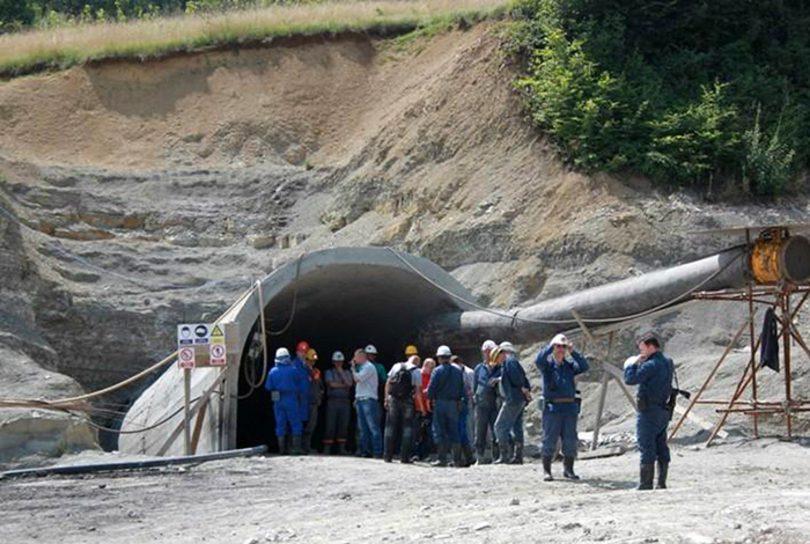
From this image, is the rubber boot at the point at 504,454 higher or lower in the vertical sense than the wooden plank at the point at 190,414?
lower

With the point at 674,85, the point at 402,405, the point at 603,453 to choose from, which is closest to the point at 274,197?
the point at 674,85

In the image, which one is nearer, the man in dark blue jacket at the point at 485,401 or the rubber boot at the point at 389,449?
the man in dark blue jacket at the point at 485,401

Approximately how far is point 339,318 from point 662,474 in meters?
14.1

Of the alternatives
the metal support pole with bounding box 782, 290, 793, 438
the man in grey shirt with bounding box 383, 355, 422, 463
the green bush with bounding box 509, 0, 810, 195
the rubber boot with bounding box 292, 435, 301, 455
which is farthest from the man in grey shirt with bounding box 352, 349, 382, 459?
the green bush with bounding box 509, 0, 810, 195

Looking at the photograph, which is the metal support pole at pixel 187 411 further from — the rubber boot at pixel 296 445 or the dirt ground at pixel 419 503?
the dirt ground at pixel 419 503

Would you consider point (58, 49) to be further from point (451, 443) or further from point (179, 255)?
point (451, 443)

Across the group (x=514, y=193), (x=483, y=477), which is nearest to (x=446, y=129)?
(x=514, y=193)

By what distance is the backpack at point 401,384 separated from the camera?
22.9 meters

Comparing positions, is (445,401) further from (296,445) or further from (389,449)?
(296,445)

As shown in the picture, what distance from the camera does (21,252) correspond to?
97.5 ft

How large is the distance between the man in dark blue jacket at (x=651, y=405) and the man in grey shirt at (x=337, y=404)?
30.1 feet

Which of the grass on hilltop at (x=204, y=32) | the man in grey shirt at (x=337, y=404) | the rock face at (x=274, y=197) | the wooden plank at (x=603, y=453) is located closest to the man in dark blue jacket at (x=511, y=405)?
the wooden plank at (x=603, y=453)

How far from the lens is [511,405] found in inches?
829

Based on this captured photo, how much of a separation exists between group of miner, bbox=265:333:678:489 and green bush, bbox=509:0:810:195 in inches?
304
